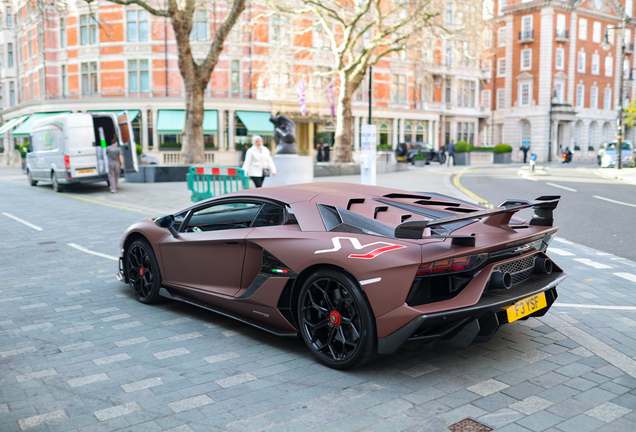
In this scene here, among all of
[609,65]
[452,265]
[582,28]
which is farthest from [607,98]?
[452,265]

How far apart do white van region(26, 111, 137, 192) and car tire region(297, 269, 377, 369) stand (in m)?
16.5

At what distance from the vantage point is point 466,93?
195 ft

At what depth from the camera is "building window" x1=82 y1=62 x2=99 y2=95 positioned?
41.8 metres

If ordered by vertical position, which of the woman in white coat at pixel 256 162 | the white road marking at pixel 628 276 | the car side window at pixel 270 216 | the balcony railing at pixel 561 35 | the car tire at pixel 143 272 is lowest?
the white road marking at pixel 628 276

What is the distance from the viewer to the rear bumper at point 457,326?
11.6 ft

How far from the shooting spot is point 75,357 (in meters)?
4.26

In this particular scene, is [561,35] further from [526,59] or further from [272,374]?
[272,374]

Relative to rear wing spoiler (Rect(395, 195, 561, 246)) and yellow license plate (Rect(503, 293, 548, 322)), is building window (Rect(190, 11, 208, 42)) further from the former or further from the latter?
yellow license plate (Rect(503, 293, 548, 322))

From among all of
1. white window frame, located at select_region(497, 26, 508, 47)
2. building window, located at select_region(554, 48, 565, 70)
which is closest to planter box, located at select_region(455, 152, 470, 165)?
building window, located at select_region(554, 48, 565, 70)

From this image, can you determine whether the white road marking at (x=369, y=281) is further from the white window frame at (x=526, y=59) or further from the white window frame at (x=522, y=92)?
the white window frame at (x=526, y=59)

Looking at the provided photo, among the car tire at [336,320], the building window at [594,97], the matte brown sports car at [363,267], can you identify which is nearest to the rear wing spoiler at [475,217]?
the matte brown sports car at [363,267]

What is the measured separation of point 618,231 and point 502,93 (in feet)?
193

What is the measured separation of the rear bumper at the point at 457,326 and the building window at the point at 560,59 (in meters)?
63.8

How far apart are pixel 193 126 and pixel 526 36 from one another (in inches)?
1918
